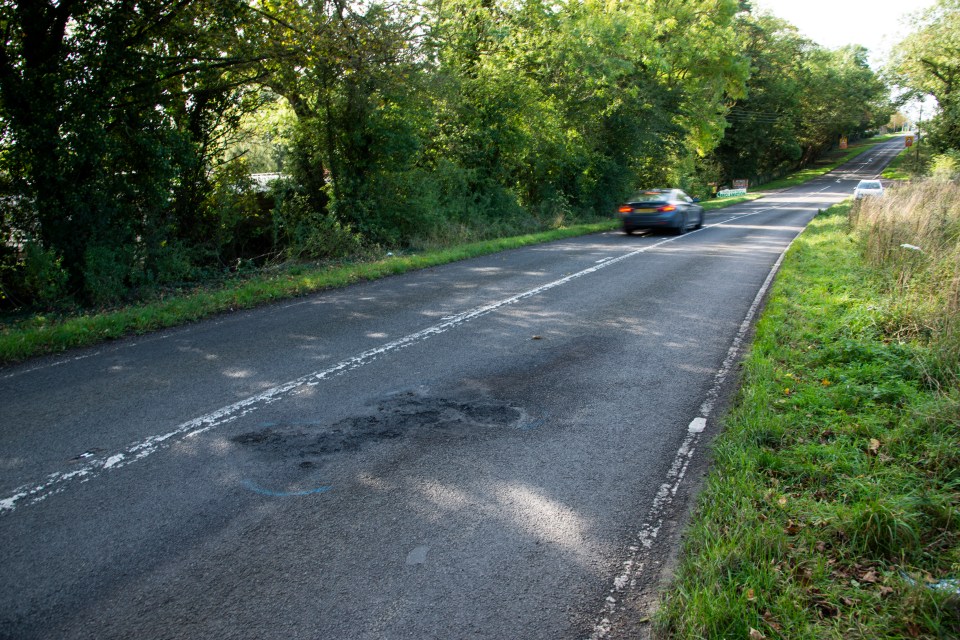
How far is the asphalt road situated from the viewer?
118 inches

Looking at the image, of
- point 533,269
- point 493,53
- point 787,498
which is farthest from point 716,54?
point 787,498

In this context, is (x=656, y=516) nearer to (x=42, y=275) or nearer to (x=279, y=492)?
(x=279, y=492)

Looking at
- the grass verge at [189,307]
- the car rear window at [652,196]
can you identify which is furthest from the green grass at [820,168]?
the grass verge at [189,307]

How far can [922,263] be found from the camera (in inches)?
327

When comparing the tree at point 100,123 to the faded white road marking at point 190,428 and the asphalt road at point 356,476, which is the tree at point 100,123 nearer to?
the asphalt road at point 356,476

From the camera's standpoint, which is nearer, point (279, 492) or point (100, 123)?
point (279, 492)

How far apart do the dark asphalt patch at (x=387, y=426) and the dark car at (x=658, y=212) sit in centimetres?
1607

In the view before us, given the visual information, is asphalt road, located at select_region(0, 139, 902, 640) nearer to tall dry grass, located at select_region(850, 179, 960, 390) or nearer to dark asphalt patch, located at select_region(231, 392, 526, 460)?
dark asphalt patch, located at select_region(231, 392, 526, 460)

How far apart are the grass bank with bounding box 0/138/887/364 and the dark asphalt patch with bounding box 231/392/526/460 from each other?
4505mm

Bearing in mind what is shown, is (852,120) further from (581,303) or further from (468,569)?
(468,569)

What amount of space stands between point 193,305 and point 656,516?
8058 mm

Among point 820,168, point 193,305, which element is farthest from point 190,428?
point 820,168

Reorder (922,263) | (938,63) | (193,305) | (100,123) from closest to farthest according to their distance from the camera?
(922,263)
(193,305)
(100,123)
(938,63)

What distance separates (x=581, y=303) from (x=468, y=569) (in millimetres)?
6927
